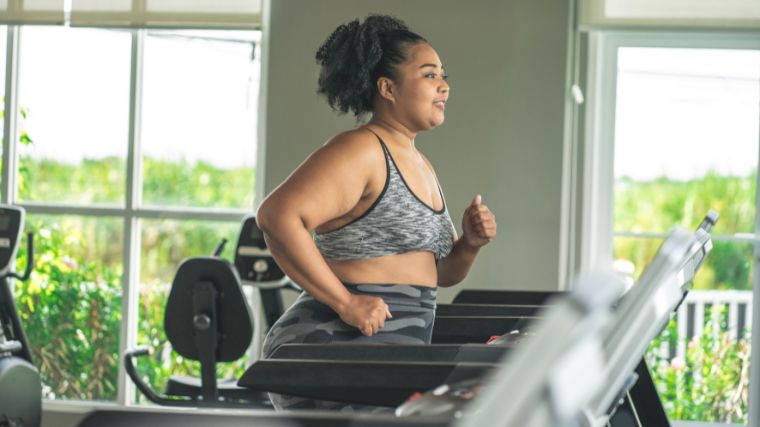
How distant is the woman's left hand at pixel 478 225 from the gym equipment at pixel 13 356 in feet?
8.86

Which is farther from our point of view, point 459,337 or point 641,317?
point 459,337

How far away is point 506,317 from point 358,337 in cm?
36

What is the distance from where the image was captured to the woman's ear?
81.6 inches

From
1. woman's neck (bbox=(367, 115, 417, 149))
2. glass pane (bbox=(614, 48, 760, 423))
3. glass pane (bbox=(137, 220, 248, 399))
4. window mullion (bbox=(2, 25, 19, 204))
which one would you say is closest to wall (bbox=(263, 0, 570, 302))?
glass pane (bbox=(614, 48, 760, 423))

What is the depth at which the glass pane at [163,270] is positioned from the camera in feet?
17.0

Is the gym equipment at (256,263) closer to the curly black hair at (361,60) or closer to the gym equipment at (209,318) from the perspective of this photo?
the gym equipment at (209,318)

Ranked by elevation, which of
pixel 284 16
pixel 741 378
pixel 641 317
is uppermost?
pixel 284 16

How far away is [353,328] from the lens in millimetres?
1888

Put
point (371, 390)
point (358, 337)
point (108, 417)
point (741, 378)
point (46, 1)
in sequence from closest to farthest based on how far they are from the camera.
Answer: point (108, 417) → point (371, 390) → point (358, 337) → point (741, 378) → point (46, 1)

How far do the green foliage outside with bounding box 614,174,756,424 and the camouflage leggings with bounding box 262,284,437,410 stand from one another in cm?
293

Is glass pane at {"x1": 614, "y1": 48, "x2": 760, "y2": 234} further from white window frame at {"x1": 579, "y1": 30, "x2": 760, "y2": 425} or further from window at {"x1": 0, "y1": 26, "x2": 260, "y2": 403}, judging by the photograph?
window at {"x1": 0, "y1": 26, "x2": 260, "y2": 403}

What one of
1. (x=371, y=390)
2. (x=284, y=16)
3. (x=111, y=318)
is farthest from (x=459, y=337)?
(x=111, y=318)

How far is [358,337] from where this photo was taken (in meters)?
1.88

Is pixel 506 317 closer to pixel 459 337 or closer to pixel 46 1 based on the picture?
pixel 459 337
